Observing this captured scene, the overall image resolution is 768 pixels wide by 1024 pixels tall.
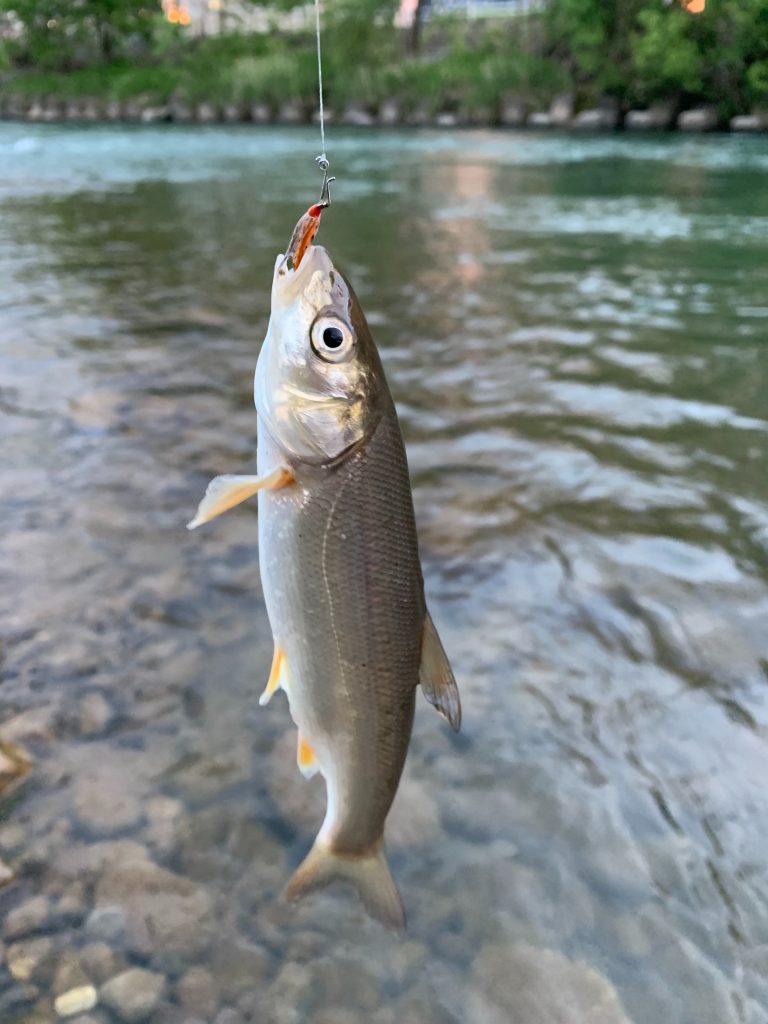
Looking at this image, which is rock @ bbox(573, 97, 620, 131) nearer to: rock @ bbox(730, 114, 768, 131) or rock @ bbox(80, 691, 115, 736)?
rock @ bbox(730, 114, 768, 131)

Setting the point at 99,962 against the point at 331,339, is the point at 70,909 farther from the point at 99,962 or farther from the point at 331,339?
the point at 331,339

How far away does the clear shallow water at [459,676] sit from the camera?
8.17ft

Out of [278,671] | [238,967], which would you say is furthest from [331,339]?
[238,967]

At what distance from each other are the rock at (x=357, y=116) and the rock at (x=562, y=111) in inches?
348

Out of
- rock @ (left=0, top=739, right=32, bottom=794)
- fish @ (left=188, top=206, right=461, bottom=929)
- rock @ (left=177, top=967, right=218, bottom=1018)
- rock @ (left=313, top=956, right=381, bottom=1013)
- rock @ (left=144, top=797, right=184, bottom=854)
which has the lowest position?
→ rock @ (left=313, top=956, right=381, bottom=1013)

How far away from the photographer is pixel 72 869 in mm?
2672

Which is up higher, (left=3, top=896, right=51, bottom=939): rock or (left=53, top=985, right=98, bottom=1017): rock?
(left=3, top=896, right=51, bottom=939): rock

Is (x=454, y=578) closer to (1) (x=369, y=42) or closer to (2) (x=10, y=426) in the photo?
(2) (x=10, y=426)

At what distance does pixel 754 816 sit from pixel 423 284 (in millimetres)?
8402

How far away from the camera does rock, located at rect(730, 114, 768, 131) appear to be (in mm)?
31938

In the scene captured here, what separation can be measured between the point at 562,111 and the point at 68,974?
4004cm

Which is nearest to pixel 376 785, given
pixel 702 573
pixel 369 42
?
pixel 702 573

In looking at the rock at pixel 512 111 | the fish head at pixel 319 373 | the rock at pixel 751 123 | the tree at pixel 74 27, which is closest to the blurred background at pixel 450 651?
the fish head at pixel 319 373

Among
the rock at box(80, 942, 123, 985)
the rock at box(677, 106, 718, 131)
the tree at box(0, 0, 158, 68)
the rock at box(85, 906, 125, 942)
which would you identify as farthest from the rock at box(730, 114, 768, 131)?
the tree at box(0, 0, 158, 68)
